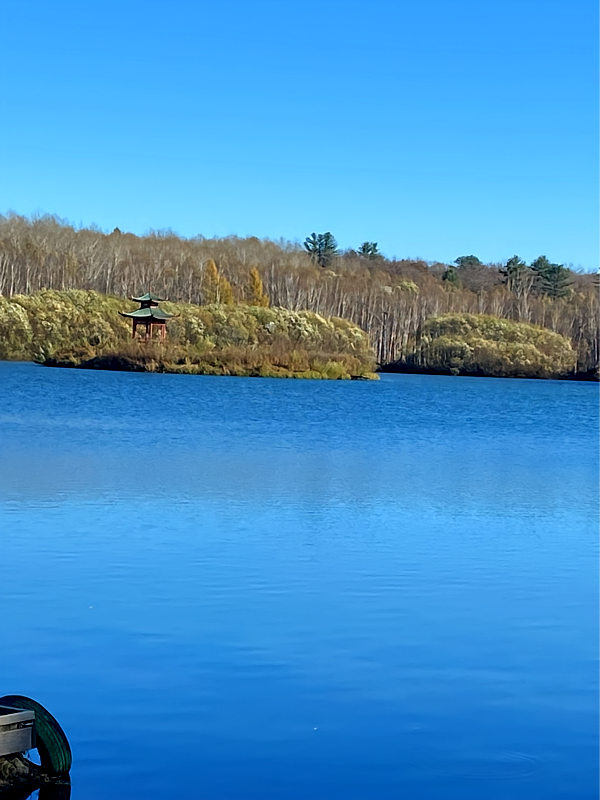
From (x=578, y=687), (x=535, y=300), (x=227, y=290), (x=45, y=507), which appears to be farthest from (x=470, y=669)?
(x=535, y=300)

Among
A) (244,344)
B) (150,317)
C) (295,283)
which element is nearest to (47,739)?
(150,317)

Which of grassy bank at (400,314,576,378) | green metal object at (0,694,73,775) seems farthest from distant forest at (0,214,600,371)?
green metal object at (0,694,73,775)

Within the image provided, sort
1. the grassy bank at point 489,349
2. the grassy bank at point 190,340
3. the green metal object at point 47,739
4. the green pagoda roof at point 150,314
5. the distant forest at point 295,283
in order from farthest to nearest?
the distant forest at point 295,283 → the grassy bank at point 489,349 → the green pagoda roof at point 150,314 → the grassy bank at point 190,340 → the green metal object at point 47,739

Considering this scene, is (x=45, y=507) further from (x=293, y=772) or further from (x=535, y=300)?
(x=535, y=300)

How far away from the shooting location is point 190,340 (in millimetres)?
66688

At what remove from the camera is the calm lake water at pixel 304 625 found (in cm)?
538

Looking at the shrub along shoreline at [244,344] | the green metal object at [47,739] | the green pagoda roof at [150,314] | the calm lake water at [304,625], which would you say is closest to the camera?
the green metal object at [47,739]

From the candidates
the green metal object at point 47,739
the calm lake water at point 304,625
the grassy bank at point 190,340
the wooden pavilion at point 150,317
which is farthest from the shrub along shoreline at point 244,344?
the green metal object at point 47,739

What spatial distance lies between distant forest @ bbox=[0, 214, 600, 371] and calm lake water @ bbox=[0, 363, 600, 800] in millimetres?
70933

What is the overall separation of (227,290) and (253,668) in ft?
275

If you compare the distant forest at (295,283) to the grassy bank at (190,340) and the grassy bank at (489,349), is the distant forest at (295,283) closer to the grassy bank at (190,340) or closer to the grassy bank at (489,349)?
the grassy bank at (489,349)

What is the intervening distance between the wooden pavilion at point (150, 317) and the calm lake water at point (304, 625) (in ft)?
155

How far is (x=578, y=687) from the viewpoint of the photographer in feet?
21.8

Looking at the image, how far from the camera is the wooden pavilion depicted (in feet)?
217
